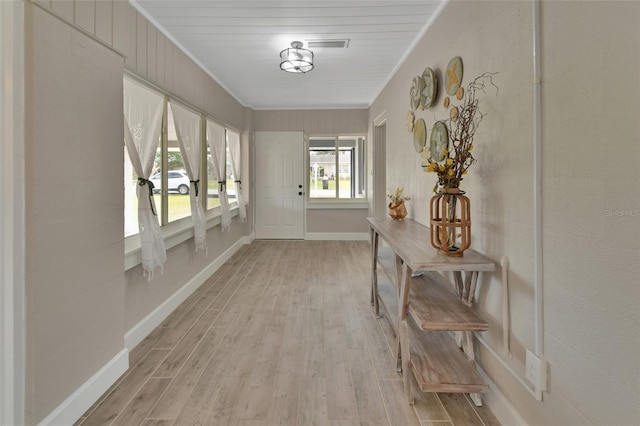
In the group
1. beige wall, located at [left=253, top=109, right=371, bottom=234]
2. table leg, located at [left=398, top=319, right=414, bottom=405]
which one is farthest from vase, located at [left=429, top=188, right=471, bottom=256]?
beige wall, located at [left=253, top=109, right=371, bottom=234]

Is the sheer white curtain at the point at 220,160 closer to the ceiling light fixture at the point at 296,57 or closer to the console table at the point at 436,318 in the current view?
the ceiling light fixture at the point at 296,57

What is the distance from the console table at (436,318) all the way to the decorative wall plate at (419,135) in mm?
918

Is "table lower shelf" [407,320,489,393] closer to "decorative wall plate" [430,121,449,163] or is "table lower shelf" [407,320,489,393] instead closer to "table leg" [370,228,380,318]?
"table leg" [370,228,380,318]

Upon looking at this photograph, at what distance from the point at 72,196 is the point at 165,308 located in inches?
62.0

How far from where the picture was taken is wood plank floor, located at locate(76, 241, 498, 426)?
5.83 ft

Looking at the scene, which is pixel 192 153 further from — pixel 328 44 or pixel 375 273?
pixel 375 273

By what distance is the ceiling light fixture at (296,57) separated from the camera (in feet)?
11.0

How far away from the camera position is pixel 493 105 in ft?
6.04

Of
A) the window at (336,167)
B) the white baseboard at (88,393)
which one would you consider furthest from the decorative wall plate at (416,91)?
the window at (336,167)

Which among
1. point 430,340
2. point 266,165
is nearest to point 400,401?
point 430,340

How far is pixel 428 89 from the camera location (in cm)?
281

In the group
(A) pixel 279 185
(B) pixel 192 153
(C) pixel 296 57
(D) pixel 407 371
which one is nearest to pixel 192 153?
(B) pixel 192 153

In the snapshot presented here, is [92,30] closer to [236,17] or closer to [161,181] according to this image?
[236,17]

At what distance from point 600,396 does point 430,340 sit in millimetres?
1047
